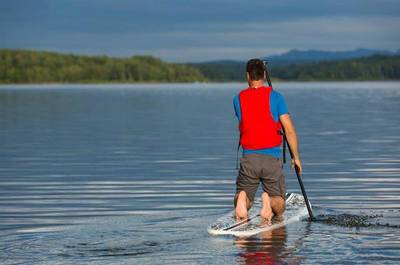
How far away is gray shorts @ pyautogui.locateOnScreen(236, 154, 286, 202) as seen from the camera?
41.3 feet

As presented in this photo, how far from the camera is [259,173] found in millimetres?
12641

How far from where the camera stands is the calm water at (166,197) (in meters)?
11.6

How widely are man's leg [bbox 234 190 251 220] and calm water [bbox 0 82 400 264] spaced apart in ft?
1.32

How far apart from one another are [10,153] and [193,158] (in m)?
5.00

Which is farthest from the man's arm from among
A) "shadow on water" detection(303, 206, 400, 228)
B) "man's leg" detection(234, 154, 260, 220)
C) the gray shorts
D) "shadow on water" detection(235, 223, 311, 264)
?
"shadow on water" detection(303, 206, 400, 228)

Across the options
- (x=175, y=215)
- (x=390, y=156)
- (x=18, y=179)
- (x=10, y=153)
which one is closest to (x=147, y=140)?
(x=10, y=153)

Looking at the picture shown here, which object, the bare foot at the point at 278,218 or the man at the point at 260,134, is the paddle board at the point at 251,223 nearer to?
the bare foot at the point at 278,218

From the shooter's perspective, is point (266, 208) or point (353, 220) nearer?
point (266, 208)

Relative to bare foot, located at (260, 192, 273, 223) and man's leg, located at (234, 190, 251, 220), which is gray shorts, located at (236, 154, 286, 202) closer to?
man's leg, located at (234, 190, 251, 220)

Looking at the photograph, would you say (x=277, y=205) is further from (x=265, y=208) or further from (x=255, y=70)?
(x=255, y=70)

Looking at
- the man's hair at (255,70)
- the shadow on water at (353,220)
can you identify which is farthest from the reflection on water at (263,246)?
the man's hair at (255,70)

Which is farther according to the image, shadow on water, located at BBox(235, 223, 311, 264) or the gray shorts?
the gray shorts

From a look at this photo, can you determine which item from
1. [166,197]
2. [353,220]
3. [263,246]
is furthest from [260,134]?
[166,197]

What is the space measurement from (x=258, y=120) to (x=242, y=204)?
109cm
